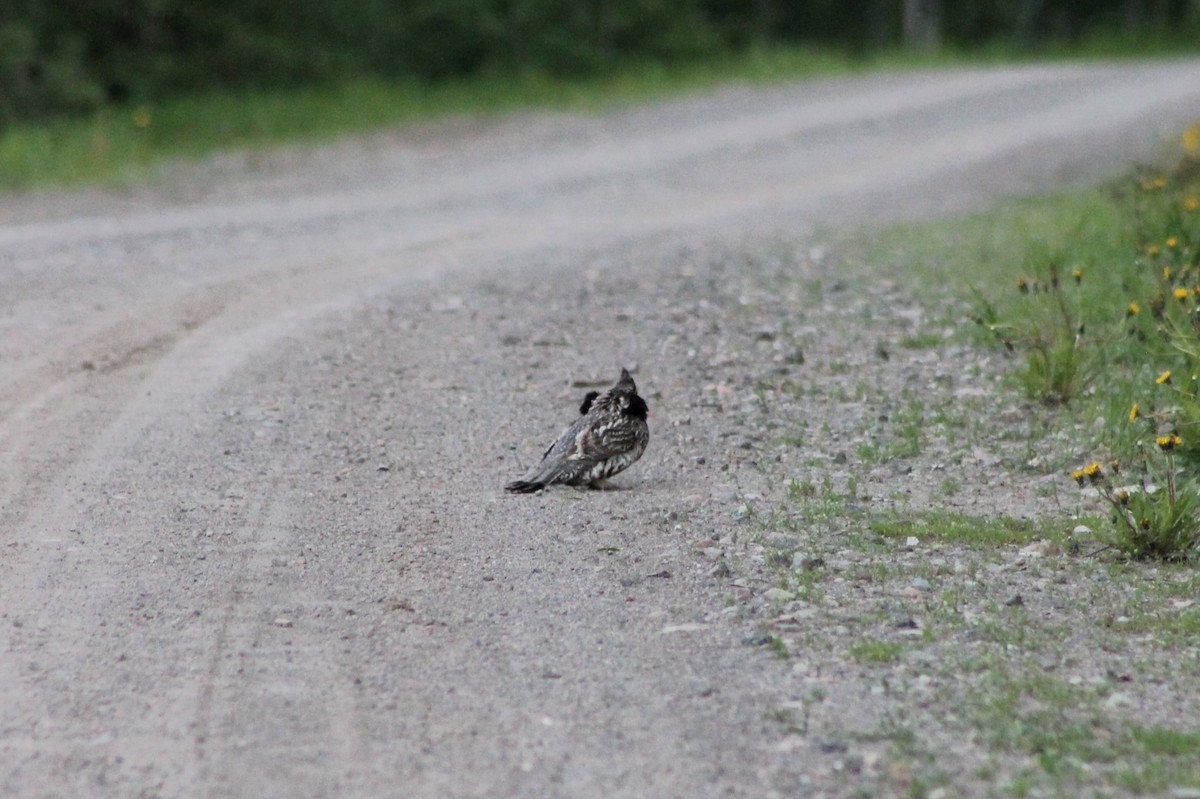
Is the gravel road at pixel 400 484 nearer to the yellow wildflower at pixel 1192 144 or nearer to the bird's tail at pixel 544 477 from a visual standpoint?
the bird's tail at pixel 544 477

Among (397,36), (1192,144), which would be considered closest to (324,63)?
(397,36)

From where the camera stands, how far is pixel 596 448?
7.24 metres

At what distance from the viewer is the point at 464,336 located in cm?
1047

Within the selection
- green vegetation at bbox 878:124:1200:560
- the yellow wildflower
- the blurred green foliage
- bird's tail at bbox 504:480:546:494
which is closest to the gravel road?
bird's tail at bbox 504:480:546:494

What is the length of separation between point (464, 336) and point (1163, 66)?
82.3ft

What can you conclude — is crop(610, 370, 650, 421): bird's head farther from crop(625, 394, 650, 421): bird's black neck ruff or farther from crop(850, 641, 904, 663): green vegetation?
crop(850, 641, 904, 663): green vegetation

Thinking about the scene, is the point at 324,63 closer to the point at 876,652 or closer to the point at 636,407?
Answer: the point at 636,407

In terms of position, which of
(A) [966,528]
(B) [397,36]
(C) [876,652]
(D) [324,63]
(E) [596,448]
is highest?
(B) [397,36]

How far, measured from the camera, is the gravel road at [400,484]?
458cm

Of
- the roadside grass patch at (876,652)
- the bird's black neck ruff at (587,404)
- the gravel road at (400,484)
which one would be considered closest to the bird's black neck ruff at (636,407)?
the bird's black neck ruff at (587,404)

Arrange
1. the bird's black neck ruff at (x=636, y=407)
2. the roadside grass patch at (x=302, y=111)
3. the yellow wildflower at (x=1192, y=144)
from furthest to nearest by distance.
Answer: the roadside grass patch at (x=302, y=111)
the yellow wildflower at (x=1192, y=144)
the bird's black neck ruff at (x=636, y=407)

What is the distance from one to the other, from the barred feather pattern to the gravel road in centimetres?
14

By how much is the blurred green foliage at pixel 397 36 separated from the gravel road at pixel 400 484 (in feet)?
27.5

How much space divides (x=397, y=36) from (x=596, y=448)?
28181 millimetres
